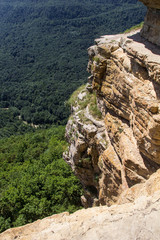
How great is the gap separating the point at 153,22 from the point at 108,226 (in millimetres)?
10739

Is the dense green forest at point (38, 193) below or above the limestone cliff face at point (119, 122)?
below

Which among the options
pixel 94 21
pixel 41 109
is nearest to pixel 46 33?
pixel 94 21

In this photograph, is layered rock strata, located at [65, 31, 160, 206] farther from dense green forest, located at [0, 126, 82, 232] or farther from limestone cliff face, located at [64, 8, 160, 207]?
dense green forest, located at [0, 126, 82, 232]

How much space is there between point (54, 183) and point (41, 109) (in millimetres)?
60673

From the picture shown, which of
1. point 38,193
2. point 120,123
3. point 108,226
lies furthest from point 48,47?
point 108,226

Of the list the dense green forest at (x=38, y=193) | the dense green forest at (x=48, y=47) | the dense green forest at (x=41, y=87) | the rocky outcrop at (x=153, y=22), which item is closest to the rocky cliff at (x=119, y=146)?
the rocky outcrop at (x=153, y=22)

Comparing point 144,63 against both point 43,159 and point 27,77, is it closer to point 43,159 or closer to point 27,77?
point 43,159

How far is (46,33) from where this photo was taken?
13638cm

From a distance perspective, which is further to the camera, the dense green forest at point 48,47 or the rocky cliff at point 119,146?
the dense green forest at point 48,47

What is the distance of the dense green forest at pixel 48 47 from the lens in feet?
268

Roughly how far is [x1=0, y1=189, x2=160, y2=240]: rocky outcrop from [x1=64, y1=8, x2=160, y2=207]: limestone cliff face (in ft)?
9.52

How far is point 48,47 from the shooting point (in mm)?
124062

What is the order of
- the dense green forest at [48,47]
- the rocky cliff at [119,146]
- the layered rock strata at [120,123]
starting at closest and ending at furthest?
1. the rocky cliff at [119,146]
2. the layered rock strata at [120,123]
3. the dense green forest at [48,47]

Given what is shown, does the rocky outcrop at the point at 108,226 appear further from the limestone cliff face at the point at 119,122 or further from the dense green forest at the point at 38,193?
the dense green forest at the point at 38,193
